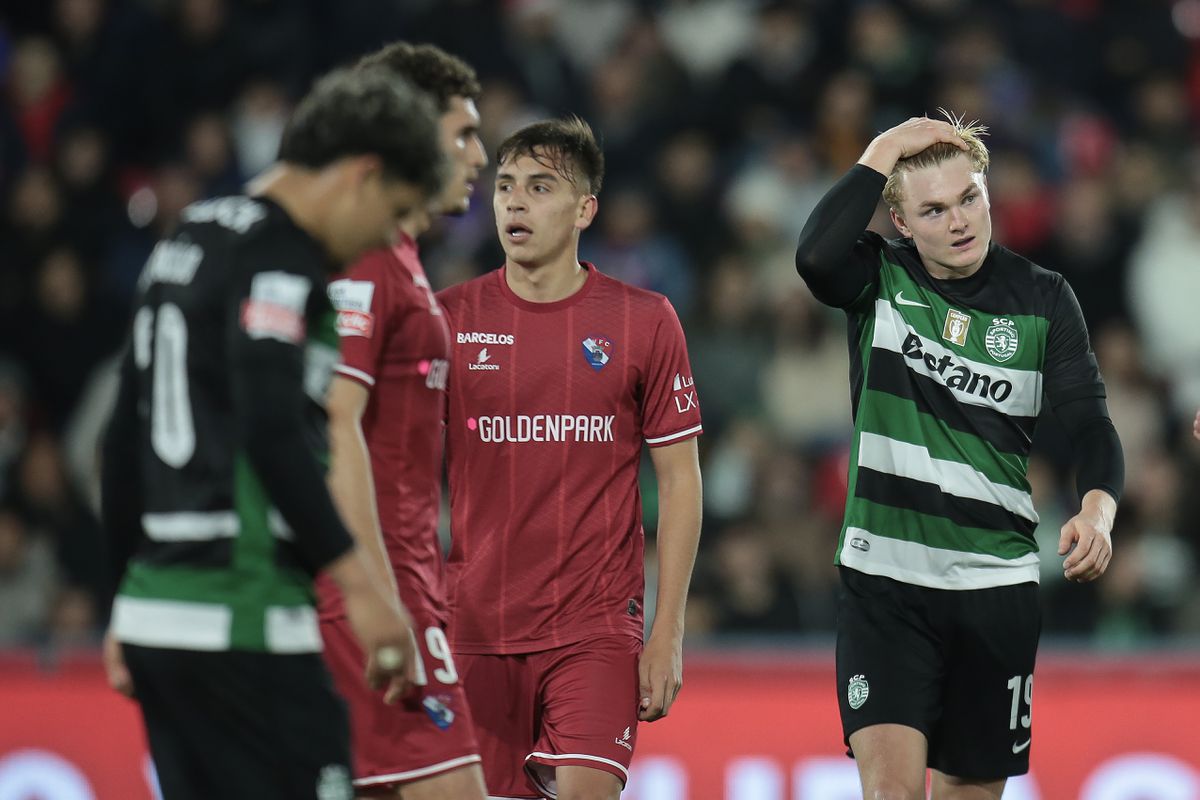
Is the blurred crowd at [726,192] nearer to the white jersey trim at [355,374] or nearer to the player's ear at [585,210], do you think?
the player's ear at [585,210]

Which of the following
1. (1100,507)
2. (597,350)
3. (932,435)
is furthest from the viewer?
(597,350)

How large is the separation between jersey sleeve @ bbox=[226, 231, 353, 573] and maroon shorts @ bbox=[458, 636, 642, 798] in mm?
2012

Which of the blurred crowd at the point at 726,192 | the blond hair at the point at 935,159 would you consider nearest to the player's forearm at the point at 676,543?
the blond hair at the point at 935,159

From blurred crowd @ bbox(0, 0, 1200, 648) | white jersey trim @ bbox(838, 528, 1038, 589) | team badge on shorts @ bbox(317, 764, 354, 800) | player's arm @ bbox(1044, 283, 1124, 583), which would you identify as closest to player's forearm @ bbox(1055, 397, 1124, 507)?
player's arm @ bbox(1044, 283, 1124, 583)

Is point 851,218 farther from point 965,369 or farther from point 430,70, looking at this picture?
point 430,70

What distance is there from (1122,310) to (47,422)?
22.8ft

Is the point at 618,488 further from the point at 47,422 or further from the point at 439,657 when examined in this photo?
the point at 47,422

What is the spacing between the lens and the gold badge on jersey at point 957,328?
17.5 ft

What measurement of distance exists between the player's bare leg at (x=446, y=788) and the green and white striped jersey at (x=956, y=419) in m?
1.48

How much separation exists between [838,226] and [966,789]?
72.9 inches

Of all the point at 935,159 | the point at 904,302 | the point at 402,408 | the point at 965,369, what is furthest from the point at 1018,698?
the point at 402,408

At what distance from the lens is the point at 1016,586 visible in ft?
17.4

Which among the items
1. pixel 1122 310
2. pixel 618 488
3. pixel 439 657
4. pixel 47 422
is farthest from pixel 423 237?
pixel 439 657

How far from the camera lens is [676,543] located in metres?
5.47
